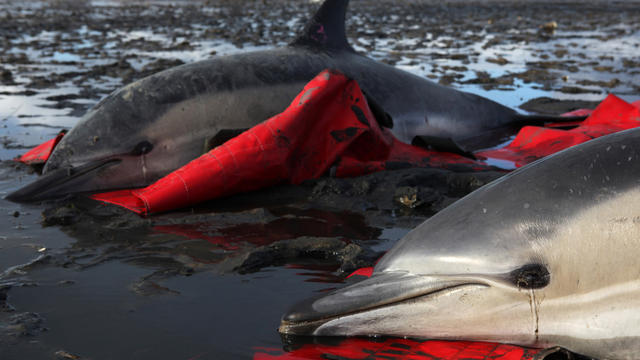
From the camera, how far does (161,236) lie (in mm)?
4156

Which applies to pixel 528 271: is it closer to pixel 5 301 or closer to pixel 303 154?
pixel 5 301

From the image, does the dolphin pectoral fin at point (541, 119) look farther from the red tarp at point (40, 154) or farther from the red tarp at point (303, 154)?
the red tarp at point (40, 154)

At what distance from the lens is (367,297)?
2.64 metres

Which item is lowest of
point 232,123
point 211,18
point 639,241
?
point 211,18

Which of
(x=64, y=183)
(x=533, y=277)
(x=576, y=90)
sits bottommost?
(x=576, y=90)

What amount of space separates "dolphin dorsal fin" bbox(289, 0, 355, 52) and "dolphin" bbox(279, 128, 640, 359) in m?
4.14

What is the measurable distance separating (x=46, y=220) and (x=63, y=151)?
1110 mm

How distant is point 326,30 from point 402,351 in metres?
4.64

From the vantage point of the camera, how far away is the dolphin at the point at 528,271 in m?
2.38

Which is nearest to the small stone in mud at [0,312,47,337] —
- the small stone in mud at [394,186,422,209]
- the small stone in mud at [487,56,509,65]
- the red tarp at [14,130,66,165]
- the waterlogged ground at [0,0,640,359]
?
the waterlogged ground at [0,0,640,359]

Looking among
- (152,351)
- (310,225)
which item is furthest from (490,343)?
(310,225)

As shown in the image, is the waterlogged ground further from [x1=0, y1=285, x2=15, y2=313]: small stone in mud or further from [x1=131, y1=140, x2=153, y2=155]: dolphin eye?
[x1=131, y1=140, x2=153, y2=155]: dolphin eye

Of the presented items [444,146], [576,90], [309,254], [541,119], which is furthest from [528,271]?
[576,90]

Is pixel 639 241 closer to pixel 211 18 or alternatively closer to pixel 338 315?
pixel 338 315
